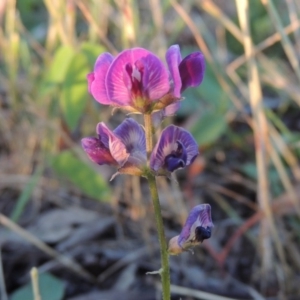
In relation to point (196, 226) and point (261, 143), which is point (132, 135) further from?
point (261, 143)

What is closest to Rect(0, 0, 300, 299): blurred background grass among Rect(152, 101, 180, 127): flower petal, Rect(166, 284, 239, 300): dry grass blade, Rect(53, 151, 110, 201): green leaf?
Rect(53, 151, 110, 201): green leaf

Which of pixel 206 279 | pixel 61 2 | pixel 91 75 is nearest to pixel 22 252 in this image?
pixel 206 279

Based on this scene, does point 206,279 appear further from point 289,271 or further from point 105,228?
point 105,228

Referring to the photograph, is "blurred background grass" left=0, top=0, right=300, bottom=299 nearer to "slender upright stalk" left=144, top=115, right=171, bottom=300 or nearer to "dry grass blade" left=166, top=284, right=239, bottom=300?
"dry grass blade" left=166, top=284, right=239, bottom=300

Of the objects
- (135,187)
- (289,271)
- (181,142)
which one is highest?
(135,187)

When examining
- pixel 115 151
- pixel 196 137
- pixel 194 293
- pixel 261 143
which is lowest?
pixel 115 151

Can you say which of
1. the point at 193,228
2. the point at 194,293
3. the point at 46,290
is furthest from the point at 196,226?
the point at 46,290
